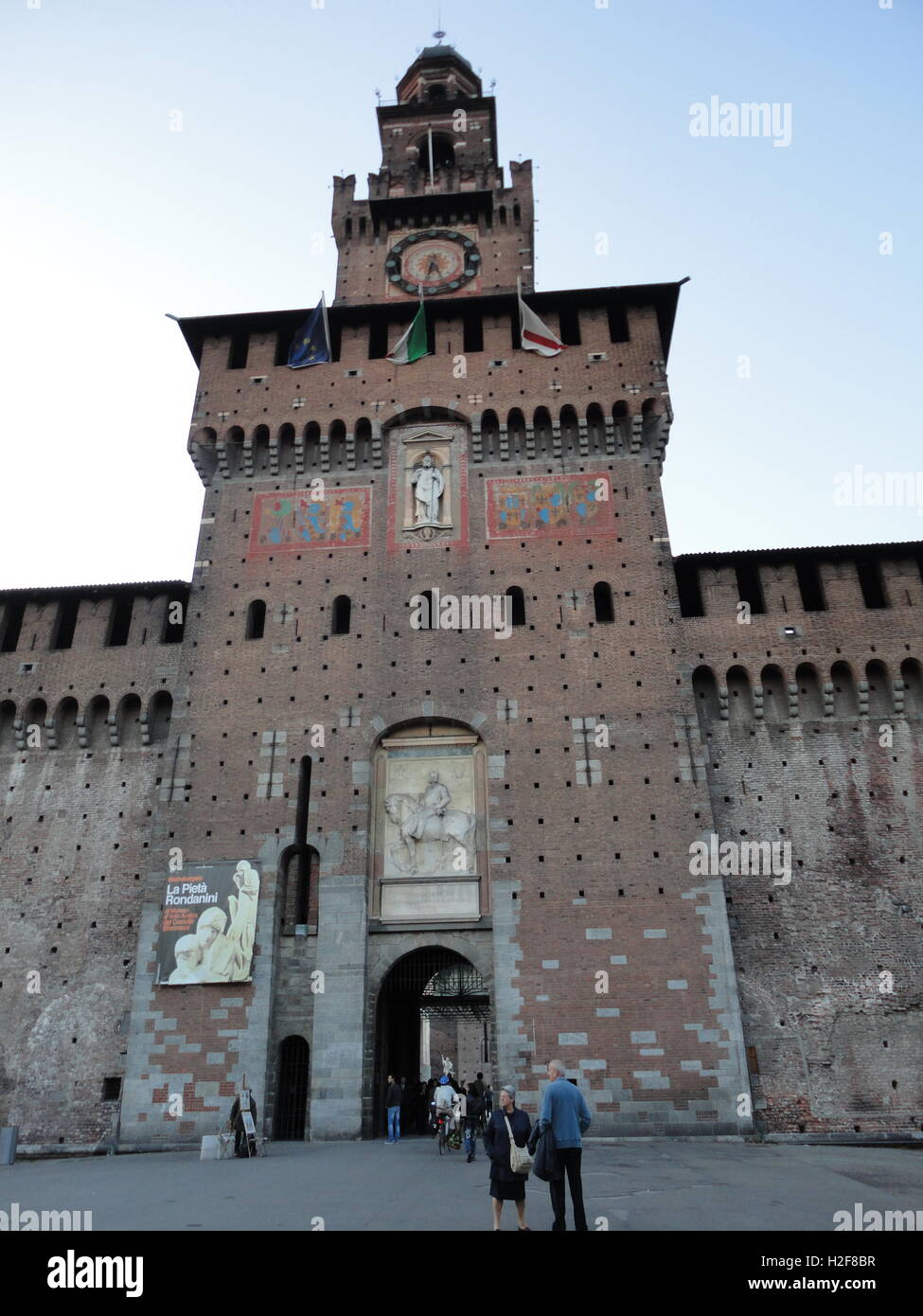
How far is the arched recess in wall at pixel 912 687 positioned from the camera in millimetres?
20266

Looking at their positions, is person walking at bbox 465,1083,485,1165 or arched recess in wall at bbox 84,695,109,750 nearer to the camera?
person walking at bbox 465,1083,485,1165

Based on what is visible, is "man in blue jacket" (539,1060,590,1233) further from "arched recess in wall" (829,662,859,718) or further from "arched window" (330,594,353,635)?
"arched recess in wall" (829,662,859,718)

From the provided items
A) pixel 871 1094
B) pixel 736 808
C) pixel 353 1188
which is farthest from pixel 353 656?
pixel 871 1094

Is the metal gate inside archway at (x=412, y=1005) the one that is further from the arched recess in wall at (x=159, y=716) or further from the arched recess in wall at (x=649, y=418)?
the arched recess in wall at (x=649, y=418)

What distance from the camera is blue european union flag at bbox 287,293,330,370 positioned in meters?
23.8

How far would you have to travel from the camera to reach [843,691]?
67.3 feet

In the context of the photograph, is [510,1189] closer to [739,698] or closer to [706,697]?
[706,697]

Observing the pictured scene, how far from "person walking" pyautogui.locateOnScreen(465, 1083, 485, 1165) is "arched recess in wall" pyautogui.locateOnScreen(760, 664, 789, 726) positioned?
10.5 metres

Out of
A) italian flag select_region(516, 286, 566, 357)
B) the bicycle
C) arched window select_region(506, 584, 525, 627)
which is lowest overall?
the bicycle

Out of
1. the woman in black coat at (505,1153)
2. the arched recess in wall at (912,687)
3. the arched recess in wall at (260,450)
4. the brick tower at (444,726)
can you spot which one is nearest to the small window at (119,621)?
the brick tower at (444,726)

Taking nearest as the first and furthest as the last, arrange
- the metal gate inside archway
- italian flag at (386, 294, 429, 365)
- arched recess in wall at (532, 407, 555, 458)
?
the metal gate inside archway
arched recess in wall at (532, 407, 555, 458)
italian flag at (386, 294, 429, 365)

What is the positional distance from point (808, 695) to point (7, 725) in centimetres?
1894

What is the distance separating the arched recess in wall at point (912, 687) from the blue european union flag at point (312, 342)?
16.0 meters

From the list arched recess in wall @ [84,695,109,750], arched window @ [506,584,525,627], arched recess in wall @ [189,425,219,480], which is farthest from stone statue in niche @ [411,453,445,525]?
arched recess in wall @ [84,695,109,750]
